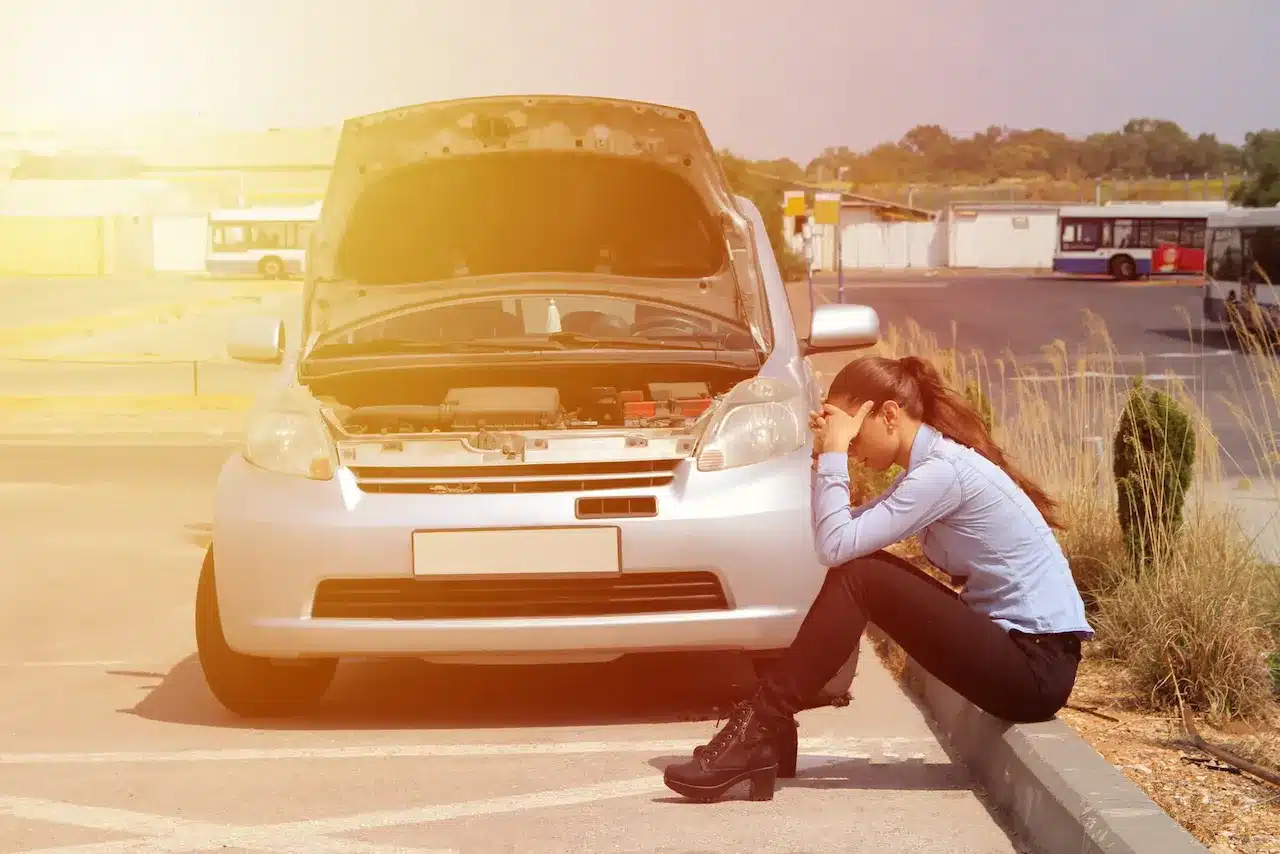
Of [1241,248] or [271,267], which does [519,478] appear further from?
[271,267]

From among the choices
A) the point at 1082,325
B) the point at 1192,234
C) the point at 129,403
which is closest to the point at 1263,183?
the point at 1192,234

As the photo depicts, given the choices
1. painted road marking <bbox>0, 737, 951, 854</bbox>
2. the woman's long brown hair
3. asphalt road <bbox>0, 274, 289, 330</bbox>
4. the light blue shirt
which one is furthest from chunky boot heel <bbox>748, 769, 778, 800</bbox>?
asphalt road <bbox>0, 274, 289, 330</bbox>

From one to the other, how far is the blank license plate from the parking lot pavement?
21.4 inches

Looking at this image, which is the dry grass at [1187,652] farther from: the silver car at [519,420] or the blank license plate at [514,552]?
the blank license plate at [514,552]

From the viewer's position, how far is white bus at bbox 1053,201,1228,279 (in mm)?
72812

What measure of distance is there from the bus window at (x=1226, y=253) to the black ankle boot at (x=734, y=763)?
124 ft

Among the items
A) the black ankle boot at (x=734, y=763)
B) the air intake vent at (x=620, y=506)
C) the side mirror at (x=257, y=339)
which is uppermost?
the side mirror at (x=257, y=339)

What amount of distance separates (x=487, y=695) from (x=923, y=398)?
216 centimetres

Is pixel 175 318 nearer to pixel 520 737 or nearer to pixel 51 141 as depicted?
pixel 520 737

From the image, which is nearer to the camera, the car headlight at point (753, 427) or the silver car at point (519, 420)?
the silver car at point (519, 420)

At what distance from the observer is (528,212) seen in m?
7.56

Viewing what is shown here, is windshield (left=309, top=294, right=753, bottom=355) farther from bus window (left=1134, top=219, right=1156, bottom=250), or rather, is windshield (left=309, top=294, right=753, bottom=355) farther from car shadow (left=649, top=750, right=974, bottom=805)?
bus window (left=1134, top=219, right=1156, bottom=250)

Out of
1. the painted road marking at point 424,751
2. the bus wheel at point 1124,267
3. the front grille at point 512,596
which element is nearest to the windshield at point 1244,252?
the bus wheel at point 1124,267

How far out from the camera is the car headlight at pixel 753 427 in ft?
19.5
